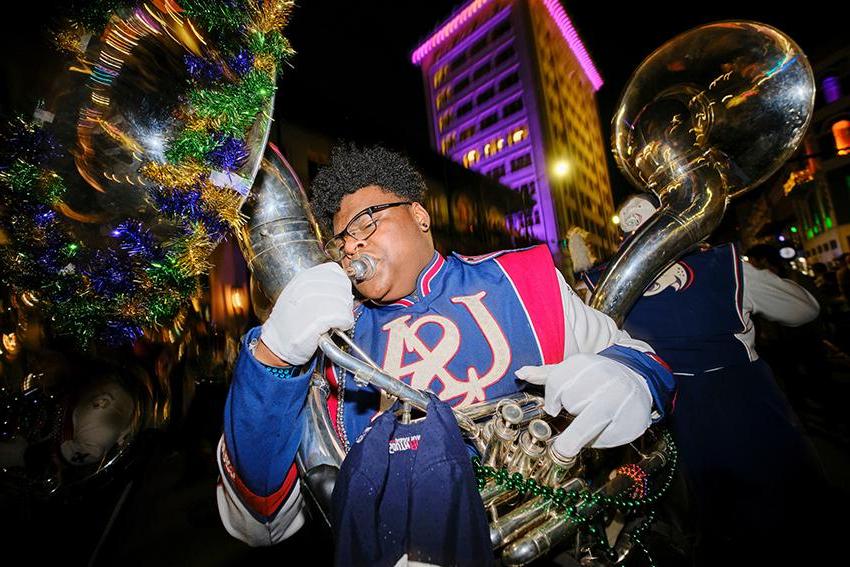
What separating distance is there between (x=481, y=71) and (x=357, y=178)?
46.3 meters

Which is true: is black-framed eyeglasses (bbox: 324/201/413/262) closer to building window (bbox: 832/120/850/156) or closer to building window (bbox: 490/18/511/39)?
building window (bbox: 832/120/850/156)

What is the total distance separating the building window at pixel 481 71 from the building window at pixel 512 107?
5.45m

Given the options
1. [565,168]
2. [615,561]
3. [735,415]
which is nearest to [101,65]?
[615,561]

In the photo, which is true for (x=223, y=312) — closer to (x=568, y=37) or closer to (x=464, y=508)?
(x=464, y=508)

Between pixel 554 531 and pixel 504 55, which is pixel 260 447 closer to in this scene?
pixel 554 531

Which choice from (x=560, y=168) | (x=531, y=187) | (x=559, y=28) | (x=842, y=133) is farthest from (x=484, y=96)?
(x=842, y=133)

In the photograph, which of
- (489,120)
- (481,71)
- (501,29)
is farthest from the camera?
(481,71)

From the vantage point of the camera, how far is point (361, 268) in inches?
61.0

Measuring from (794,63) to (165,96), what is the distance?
3.22 metres

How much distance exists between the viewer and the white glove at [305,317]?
127cm

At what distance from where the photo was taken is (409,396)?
114 cm

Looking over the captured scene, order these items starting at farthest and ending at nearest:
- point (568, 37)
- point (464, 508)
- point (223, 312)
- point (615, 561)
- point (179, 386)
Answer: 1. point (568, 37)
2. point (223, 312)
3. point (179, 386)
4. point (615, 561)
5. point (464, 508)

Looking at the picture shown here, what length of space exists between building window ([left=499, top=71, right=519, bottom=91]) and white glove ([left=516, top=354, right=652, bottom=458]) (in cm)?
4350

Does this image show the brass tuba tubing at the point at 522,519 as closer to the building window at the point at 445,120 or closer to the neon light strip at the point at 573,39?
the building window at the point at 445,120
